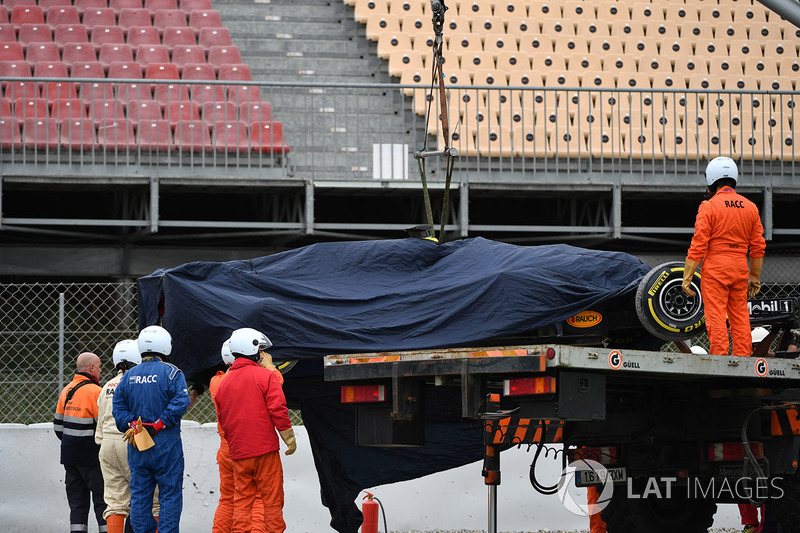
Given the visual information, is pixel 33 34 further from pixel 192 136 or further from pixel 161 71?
pixel 192 136

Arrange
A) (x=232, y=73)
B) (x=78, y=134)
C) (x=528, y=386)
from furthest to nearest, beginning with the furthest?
(x=232, y=73) < (x=78, y=134) < (x=528, y=386)

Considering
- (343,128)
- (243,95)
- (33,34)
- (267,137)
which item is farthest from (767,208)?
(33,34)

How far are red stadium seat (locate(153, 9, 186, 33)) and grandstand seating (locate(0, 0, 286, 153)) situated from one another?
2 centimetres

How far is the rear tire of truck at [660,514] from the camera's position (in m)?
8.20

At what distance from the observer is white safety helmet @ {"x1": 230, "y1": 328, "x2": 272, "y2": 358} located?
8234 millimetres

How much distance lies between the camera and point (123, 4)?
795 inches

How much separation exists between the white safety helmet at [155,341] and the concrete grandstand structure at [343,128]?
282 inches

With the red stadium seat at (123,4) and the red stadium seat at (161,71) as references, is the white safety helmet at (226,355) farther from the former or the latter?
the red stadium seat at (123,4)

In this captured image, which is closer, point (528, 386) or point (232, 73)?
point (528, 386)

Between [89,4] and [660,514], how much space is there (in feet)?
50.1

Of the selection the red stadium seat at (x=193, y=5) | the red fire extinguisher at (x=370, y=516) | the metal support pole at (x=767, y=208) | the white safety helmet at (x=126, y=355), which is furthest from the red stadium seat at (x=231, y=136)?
the metal support pole at (x=767, y=208)

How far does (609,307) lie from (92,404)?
496 centimetres

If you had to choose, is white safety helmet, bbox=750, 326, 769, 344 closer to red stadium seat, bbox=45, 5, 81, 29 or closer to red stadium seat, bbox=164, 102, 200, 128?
red stadium seat, bbox=164, 102, 200, 128

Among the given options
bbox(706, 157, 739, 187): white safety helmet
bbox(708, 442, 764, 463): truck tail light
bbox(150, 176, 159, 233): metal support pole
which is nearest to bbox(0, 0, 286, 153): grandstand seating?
bbox(150, 176, 159, 233): metal support pole
